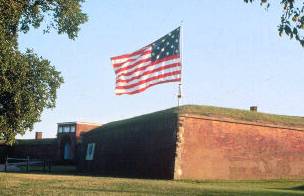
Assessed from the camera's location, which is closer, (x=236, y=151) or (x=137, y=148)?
(x=236, y=151)

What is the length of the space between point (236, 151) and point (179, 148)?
3862 millimetres

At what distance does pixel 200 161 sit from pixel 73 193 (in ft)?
43.9

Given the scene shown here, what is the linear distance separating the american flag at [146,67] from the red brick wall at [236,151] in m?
3.01

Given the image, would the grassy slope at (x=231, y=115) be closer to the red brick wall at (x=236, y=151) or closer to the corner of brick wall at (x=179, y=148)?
the red brick wall at (x=236, y=151)

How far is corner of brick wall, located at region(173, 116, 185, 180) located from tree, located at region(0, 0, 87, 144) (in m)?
7.49

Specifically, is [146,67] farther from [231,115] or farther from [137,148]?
[137,148]

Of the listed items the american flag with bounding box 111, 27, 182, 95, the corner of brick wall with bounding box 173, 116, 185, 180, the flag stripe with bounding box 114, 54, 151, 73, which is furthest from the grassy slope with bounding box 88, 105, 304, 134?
the flag stripe with bounding box 114, 54, 151, 73

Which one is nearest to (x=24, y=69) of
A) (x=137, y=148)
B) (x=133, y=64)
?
(x=133, y=64)

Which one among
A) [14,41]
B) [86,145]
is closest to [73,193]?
[14,41]

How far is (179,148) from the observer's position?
83.3ft

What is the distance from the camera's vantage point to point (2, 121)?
20.0m

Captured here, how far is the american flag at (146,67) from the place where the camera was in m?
24.4

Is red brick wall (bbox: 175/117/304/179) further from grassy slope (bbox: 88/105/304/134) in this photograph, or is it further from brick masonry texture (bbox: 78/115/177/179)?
brick masonry texture (bbox: 78/115/177/179)

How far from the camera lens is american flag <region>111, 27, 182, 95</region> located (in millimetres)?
24375
